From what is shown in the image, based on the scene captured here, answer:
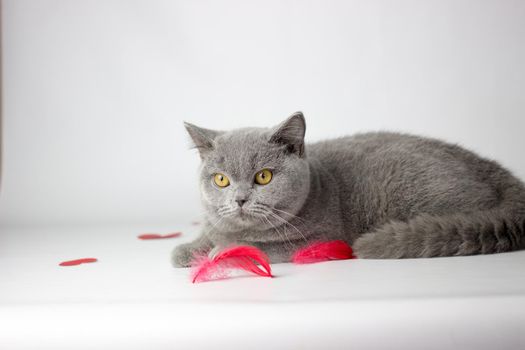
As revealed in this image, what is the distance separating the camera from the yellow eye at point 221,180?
2.39 metres

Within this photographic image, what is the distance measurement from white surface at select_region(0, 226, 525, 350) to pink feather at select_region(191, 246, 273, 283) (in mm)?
75

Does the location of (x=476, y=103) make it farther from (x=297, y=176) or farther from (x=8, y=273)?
(x=8, y=273)

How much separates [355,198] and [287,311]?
3.49ft

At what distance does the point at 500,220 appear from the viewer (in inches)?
91.2

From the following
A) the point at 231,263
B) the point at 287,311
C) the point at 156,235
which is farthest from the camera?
the point at 156,235

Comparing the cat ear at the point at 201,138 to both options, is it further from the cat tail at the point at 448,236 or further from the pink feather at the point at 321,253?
the cat tail at the point at 448,236

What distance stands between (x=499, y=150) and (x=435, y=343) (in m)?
2.51

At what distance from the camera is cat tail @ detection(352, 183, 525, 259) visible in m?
2.28

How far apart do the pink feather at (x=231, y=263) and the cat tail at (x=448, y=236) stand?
16.7 inches

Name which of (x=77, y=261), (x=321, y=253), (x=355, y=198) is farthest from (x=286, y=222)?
(x=77, y=261)

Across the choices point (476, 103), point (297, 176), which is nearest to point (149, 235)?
point (297, 176)

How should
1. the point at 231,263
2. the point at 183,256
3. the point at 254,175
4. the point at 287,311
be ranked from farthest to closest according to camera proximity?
the point at 183,256 → the point at 254,175 → the point at 231,263 → the point at 287,311

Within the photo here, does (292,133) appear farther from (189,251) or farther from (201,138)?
(189,251)

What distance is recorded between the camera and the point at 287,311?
169 cm
